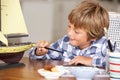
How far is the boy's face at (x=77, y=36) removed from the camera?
1.61 meters

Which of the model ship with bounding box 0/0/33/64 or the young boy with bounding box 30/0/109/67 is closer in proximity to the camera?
the model ship with bounding box 0/0/33/64

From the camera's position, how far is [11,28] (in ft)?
4.96

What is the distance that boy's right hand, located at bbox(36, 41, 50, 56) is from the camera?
1.63m

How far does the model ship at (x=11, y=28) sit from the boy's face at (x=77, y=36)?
23 cm

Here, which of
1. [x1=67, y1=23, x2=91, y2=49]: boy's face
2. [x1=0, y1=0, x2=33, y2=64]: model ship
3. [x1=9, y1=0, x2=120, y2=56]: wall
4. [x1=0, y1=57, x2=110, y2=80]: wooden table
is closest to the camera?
[x1=0, y1=57, x2=110, y2=80]: wooden table

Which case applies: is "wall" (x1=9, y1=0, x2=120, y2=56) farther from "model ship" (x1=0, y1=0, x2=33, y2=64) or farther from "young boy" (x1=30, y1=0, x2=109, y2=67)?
"model ship" (x1=0, y1=0, x2=33, y2=64)

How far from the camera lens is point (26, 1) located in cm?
371

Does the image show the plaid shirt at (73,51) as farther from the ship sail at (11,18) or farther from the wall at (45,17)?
the wall at (45,17)

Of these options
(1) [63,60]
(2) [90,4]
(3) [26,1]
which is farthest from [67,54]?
(3) [26,1]

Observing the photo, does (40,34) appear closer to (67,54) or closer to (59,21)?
(59,21)

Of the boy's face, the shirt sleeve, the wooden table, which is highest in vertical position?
the boy's face

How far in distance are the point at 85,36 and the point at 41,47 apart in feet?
0.78

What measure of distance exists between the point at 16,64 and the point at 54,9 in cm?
249

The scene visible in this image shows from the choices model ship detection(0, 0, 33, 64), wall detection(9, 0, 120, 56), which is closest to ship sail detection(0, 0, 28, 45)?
model ship detection(0, 0, 33, 64)
